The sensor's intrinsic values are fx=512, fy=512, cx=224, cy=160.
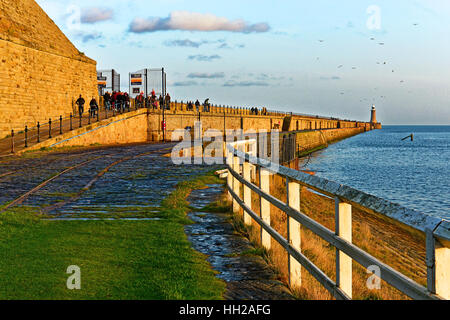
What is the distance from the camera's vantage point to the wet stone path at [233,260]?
5.09 m

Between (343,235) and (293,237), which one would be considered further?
(293,237)

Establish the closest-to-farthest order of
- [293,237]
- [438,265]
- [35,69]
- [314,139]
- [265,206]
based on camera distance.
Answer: [438,265] < [293,237] < [265,206] < [35,69] < [314,139]

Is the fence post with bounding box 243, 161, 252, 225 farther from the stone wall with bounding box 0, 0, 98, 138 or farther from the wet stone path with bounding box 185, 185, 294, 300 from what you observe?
the stone wall with bounding box 0, 0, 98, 138

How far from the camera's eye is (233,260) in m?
6.38

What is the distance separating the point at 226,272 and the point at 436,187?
1484 inches

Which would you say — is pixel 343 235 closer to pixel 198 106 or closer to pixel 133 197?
pixel 133 197

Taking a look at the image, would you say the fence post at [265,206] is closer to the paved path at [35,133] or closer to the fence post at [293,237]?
the fence post at [293,237]

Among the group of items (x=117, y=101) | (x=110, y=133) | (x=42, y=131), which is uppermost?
(x=117, y=101)

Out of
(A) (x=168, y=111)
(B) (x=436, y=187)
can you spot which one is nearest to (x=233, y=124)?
(A) (x=168, y=111)

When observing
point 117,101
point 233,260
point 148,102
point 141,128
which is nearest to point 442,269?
point 233,260

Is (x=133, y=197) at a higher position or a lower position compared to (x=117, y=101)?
lower

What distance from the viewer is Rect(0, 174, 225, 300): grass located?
5004 mm

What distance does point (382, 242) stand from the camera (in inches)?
652

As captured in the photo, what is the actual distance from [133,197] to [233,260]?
6.14 m
